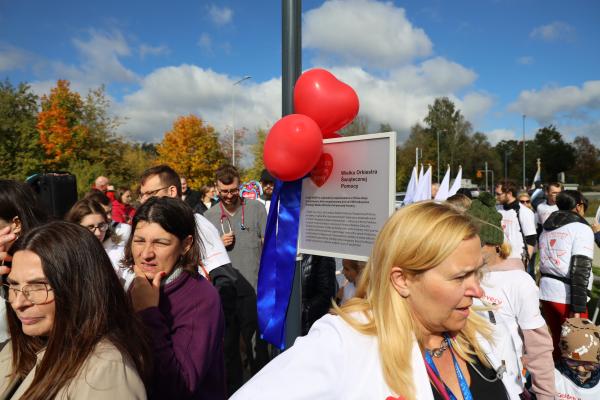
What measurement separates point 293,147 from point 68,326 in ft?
4.68

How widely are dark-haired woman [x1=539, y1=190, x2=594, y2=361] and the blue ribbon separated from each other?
10.5 ft

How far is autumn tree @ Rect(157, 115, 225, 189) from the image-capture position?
104 ft

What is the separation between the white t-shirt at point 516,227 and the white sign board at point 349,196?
212 centimetres

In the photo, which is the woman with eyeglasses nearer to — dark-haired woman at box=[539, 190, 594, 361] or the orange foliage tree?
dark-haired woman at box=[539, 190, 594, 361]

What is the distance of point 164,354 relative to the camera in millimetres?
1863

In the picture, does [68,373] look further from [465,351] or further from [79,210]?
[79,210]

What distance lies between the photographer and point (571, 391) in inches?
122

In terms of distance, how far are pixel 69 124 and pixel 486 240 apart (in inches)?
1457

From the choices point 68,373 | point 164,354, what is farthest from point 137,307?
point 68,373

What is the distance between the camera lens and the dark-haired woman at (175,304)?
1.88 meters

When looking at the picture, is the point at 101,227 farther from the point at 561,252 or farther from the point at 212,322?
the point at 561,252

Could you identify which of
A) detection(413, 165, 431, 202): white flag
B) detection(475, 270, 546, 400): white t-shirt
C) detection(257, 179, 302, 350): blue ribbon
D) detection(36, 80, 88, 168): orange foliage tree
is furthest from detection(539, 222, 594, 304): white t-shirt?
detection(36, 80, 88, 168): orange foliage tree

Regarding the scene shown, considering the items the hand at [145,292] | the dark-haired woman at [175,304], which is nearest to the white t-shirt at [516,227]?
the dark-haired woman at [175,304]

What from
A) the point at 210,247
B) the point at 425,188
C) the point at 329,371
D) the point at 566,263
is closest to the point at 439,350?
the point at 329,371
